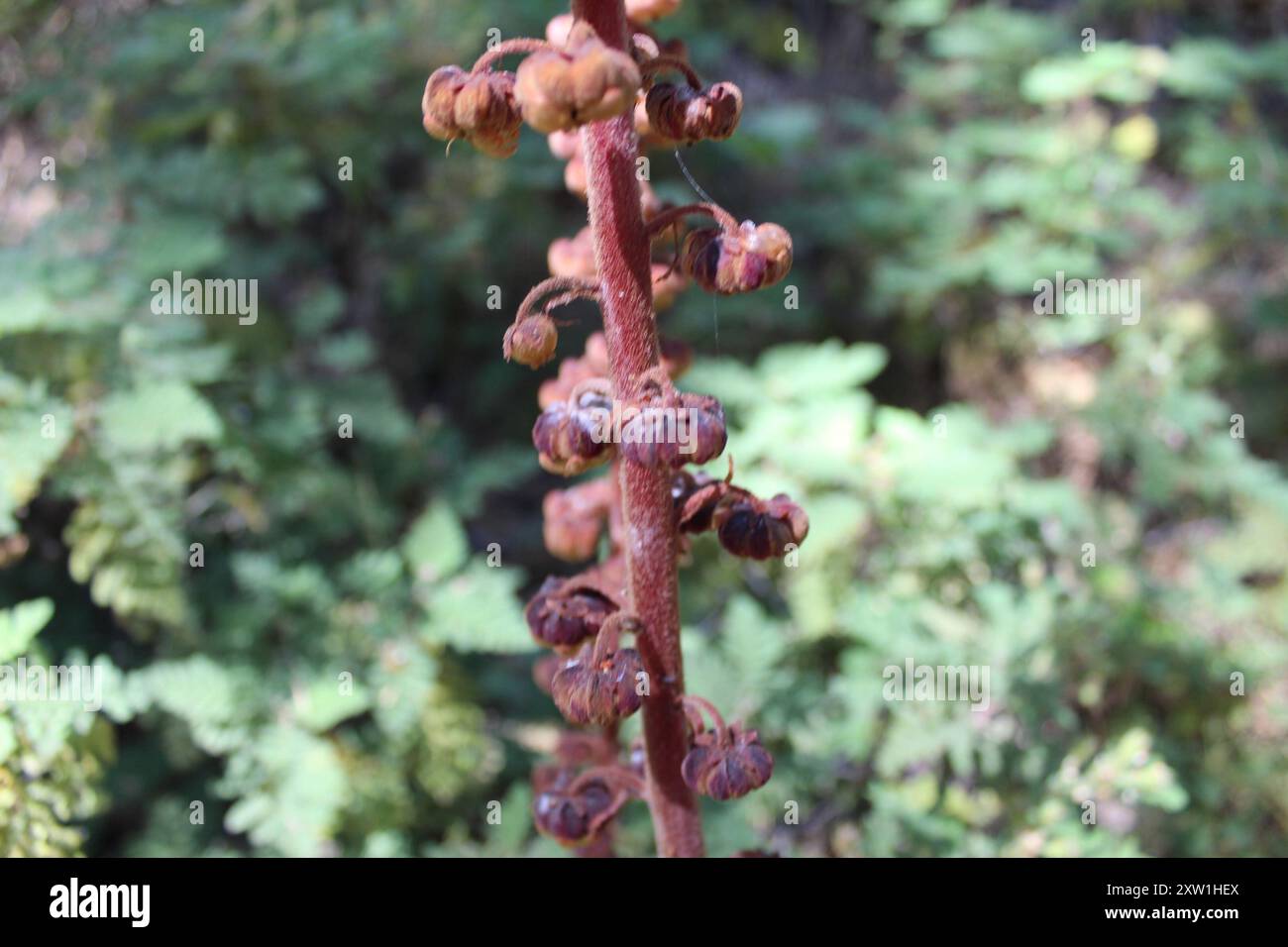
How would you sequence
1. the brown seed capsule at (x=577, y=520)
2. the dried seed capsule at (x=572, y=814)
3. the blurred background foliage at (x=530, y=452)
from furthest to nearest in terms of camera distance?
the blurred background foliage at (x=530, y=452) → the brown seed capsule at (x=577, y=520) → the dried seed capsule at (x=572, y=814)

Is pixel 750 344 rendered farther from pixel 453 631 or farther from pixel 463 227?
pixel 453 631

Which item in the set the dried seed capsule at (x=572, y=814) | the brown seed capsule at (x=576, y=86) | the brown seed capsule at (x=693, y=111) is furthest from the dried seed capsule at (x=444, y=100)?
the dried seed capsule at (x=572, y=814)

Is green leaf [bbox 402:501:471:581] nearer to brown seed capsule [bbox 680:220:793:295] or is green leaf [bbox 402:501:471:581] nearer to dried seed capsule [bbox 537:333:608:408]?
dried seed capsule [bbox 537:333:608:408]

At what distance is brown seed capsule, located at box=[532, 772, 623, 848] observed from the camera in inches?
70.6

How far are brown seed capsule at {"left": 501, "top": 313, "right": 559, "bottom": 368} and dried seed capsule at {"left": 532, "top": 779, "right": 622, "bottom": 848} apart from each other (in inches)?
27.6

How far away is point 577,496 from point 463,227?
214 cm

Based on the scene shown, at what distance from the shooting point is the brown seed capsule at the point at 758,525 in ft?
5.44

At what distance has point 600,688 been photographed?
153 centimetres

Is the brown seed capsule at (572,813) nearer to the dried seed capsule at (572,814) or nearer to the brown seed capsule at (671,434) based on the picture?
the dried seed capsule at (572,814)

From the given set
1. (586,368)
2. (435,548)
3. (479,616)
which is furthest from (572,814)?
(435,548)

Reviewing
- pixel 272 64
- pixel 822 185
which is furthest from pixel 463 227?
pixel 822 185

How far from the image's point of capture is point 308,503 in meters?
3.35

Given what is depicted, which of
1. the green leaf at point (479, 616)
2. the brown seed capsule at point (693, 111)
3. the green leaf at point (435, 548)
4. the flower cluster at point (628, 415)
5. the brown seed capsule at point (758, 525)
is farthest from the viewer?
the green leaf at point (435, 548)

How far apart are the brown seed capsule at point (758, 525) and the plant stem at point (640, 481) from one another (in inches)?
3.5
